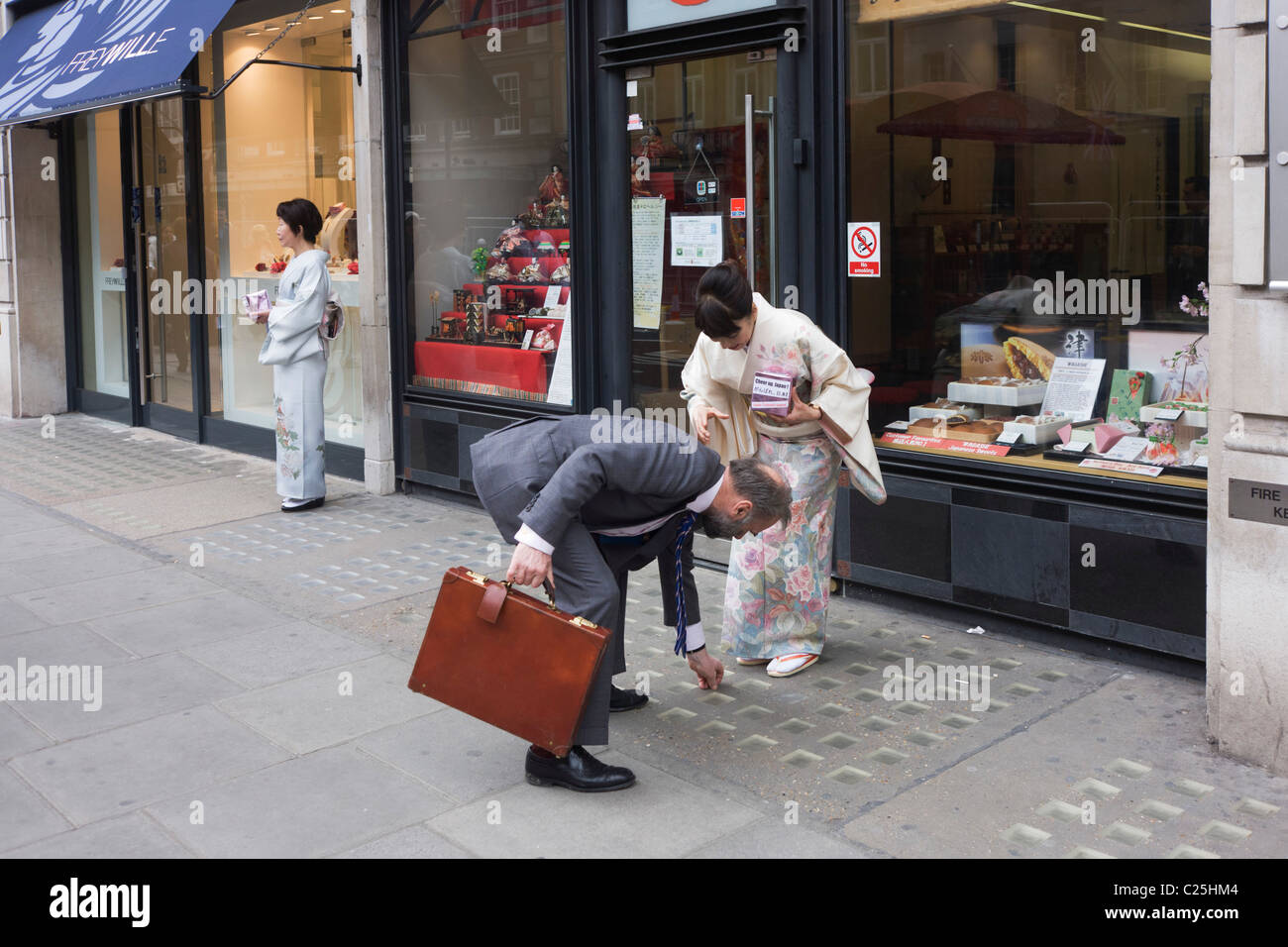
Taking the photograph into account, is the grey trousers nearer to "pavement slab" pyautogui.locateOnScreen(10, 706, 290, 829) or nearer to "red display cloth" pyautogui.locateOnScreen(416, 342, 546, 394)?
"pavement slab" pyautogui.locateOnScreen(10, 706, 290, 829)

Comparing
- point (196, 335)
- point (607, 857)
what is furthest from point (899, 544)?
point (196, 335)

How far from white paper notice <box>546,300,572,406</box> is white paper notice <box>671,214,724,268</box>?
2.93 ft

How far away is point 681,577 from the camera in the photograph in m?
4.70

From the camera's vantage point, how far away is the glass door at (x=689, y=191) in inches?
262

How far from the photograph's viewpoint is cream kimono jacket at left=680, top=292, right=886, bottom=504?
17.4ft

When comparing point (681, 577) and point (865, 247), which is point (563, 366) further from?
point (681, 577)

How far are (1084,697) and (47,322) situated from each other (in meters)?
11.4

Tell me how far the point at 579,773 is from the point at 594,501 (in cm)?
87

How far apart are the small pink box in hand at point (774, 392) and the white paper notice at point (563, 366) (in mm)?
2766

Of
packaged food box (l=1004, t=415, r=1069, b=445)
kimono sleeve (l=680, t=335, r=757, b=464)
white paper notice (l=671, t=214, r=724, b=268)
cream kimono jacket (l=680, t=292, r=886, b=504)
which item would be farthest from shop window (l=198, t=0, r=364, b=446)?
packaged food box (l=1004, t=415, r=1069, b=445)

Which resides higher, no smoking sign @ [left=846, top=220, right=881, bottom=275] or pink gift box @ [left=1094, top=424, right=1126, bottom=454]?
no smoking sign @ [left=846, top=220, right=881, bottom=275]

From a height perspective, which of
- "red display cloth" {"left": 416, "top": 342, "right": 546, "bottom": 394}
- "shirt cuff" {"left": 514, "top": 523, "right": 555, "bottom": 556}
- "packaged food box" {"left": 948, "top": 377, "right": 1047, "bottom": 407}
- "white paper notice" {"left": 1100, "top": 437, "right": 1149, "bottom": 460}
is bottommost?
"shirt cuff" {"left": 514, "top": 523, "right": 555, "bottom": 556}

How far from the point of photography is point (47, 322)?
43.7 ft

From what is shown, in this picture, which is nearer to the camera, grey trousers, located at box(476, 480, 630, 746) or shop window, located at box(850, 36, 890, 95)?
grey trousers, located at box(476, 480, 630, 746)
